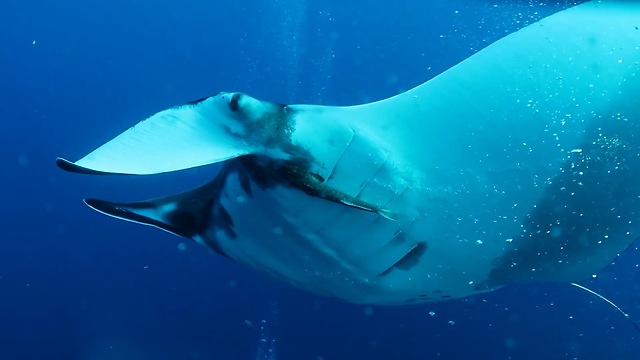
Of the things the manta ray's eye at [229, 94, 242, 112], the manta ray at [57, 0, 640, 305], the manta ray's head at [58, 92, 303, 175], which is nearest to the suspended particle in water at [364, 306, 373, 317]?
the manta ray at [57, 0, 640, 305]

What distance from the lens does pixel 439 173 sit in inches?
70.9

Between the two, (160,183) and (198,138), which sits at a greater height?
(160,183)

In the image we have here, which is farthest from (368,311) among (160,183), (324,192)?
(324,192)

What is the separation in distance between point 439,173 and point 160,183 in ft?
15.7

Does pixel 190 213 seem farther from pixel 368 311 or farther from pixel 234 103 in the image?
pixel 368 311

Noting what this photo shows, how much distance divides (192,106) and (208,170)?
4666 mm

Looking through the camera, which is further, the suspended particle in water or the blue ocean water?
the suspended particle in water

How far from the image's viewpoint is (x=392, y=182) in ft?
5.59

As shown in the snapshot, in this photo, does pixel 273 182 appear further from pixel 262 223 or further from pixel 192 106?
pixel 192 106

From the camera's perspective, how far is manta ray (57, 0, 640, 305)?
157cm

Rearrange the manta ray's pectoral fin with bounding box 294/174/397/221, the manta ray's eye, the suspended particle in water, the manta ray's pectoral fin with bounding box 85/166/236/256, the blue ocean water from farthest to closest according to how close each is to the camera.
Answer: the suspended particle in water < the blue ocean water < the manta ray's pectoral fin with bounding box 85/166/236/256 < the manta ray's pectoral fin with bounding box 294/174/397/221 < the manta ray's eye

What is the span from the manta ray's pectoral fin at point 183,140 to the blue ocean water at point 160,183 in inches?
185

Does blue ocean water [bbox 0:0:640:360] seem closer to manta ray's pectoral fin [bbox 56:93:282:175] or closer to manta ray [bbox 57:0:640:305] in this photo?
manta ray [bbox 57:0:640:305]

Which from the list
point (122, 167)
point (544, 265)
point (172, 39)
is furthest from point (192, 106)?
point (172, 39)
